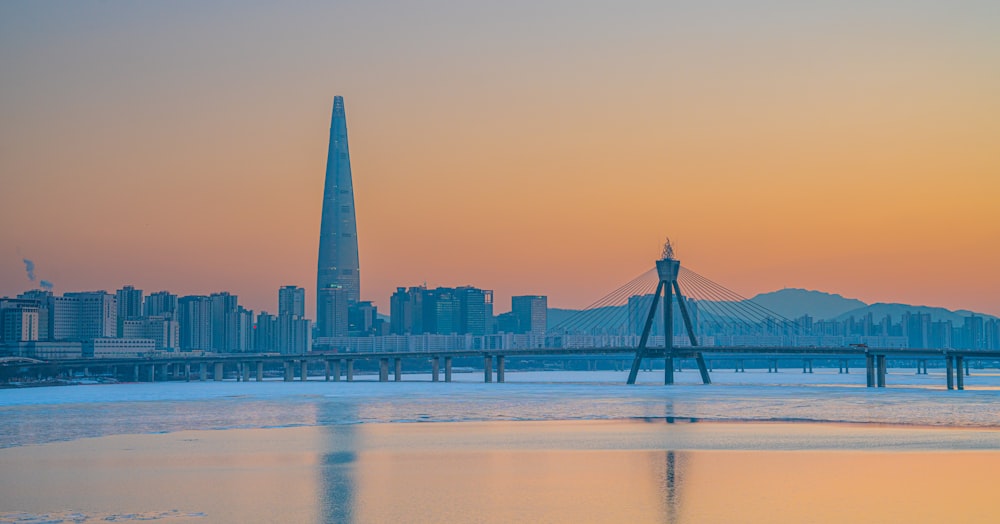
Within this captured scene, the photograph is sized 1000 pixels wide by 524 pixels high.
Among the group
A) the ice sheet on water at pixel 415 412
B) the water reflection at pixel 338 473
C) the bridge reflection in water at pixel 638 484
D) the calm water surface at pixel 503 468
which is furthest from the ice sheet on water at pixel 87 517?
the ice sheet on water at pixel 415 412

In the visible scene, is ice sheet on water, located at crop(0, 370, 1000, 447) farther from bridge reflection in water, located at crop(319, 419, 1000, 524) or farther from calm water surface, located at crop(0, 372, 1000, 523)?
bridge reflection in water, located at crop(319, 419, 1000, 524)

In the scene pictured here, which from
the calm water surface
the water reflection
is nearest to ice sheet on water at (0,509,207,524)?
the calm water surface

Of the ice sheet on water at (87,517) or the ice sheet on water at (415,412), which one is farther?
the ice sheet on water at (415,412)

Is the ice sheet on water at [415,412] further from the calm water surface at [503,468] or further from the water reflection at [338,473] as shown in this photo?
the water reflection at [338,473]

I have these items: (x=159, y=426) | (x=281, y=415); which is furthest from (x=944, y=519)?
(x=281, y=415)

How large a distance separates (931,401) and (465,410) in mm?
39603

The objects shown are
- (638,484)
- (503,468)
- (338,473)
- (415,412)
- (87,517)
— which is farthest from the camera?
(415,412)

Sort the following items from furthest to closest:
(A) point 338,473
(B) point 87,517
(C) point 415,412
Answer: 1. (C) point 415,412
2. (A) point 338,473
3. (B) point 87,517

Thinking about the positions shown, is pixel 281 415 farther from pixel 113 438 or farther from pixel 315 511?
pixel 315 511

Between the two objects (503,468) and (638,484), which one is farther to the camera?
(503,468)

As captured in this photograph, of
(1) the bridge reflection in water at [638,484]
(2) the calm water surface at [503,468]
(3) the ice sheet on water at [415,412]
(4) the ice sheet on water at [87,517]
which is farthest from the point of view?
(3) the ice sheet on water at [415,412]

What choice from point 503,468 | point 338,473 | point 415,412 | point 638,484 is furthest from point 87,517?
point 415,412

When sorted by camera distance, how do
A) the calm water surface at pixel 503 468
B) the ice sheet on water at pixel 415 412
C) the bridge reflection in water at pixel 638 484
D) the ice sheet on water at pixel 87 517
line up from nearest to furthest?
the ice sheet on water at pixel 87 517, the bridge reflection in water at pixel 638 484, the calm water surface at pixel 503 468, the ice sheet on water at pixel 415 412

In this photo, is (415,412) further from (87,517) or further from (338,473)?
(87,517)
